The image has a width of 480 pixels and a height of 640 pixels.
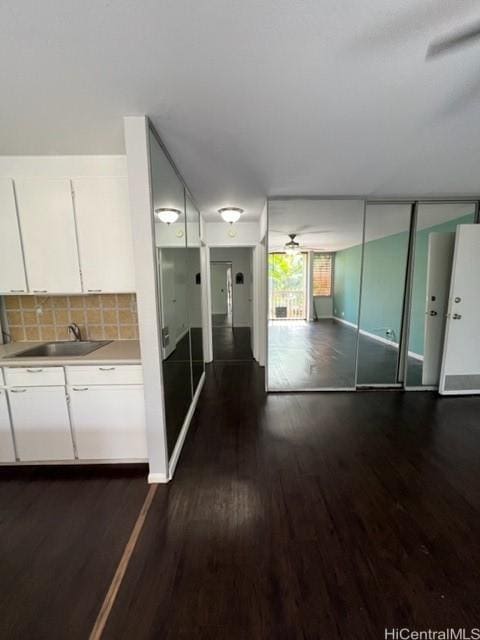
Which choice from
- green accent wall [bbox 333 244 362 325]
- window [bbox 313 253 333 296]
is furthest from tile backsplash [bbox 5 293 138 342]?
window [bbox 313 253 333 296]

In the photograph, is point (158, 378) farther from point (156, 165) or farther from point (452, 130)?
point (452, 130)

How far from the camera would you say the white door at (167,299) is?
1.97 metres

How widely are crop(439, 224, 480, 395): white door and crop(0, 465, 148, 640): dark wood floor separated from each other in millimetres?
3601

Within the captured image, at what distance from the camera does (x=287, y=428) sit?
2656 millimetres

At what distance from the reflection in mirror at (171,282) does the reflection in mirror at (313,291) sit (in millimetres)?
1301

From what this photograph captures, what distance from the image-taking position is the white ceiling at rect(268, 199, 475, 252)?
3291 mm

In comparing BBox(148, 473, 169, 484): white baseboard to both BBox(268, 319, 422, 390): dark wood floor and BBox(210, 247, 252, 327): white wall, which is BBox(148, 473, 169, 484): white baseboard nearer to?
→ BBox(268, 319, 422, 390): dark wood floor

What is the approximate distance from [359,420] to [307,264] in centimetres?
425

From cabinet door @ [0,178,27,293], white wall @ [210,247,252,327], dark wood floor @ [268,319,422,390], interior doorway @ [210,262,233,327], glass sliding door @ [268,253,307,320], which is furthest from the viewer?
interior doorway @ [210,262,233,327]

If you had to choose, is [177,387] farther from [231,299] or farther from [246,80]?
[231,299]

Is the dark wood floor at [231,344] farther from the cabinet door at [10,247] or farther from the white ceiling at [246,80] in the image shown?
the white ceiling at [246,80]

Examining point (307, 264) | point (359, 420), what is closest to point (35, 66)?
point (359, 420)

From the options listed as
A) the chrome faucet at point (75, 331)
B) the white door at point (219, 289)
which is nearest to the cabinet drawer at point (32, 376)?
the chrome faucet at point (75, 331)

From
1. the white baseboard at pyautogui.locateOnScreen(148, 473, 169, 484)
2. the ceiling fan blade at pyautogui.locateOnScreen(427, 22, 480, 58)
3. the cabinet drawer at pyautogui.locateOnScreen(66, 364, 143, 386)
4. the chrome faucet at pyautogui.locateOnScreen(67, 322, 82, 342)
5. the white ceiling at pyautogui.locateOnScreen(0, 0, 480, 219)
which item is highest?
the ceiling fan blade at pyautogui.locateOnScreen(427, 22, 480, 58)
